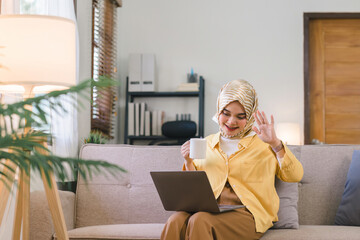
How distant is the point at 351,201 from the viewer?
2605 mm

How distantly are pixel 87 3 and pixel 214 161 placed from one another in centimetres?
243

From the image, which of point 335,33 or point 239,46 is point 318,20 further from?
point 239,46

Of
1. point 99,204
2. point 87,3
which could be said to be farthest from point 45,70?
point 87,3

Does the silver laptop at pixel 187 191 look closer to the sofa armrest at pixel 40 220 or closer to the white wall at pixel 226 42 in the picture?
the sofa armrest at pixel 40 220

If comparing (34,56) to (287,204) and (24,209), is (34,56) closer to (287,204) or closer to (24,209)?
(24,209)

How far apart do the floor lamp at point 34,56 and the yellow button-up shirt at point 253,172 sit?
0.79 m

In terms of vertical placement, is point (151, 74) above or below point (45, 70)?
above

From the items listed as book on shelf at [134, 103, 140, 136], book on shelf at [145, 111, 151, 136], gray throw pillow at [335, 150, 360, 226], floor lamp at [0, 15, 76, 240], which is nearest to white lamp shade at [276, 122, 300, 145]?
book on shelf at [145, 111, 151, 136]

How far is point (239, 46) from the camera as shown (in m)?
5.47

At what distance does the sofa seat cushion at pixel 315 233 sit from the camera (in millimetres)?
2322

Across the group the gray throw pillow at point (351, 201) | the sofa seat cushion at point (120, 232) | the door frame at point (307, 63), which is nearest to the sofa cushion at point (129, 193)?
the sofa seat cushion at point (120, 232)

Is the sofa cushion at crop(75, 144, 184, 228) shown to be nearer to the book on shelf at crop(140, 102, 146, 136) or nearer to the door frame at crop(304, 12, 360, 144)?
the book on shelf at crop(140, 102, 146, 136)

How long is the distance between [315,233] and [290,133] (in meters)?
2.69

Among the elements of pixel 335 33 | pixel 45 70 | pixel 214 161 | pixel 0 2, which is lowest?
pixel 214 161
